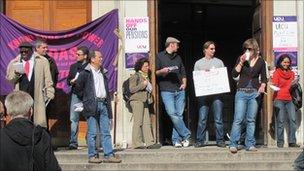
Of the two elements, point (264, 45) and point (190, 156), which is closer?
point (190, 156)

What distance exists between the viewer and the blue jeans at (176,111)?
11.4 meters

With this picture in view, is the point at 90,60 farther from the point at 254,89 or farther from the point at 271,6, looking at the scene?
the point at 271,6

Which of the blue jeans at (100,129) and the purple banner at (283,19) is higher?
the purple banner at (283,19)

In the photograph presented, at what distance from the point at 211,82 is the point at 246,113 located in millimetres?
1021

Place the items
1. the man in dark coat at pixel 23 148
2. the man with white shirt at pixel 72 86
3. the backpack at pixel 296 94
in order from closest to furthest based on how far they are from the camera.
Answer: the man in dark coat at pixel 23 148
the man with white shirt at pixel 72 86
the backpack at pixel 296 94

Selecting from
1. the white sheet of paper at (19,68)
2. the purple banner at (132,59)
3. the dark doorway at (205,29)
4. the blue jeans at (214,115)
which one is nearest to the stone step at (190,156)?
the blue jeans at (214,115)

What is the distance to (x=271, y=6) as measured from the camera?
1227cm

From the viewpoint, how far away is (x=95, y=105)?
9875 millimetres

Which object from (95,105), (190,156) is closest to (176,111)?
(190,156)

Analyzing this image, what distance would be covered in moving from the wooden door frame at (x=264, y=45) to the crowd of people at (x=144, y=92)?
274 mm

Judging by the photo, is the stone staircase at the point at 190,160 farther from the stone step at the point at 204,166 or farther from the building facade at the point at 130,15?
the building facade at the point at 130,15

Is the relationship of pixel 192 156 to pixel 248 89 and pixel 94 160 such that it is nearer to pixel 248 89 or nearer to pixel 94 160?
pixel 248 89

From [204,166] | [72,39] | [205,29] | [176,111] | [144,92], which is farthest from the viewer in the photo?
[205,29]

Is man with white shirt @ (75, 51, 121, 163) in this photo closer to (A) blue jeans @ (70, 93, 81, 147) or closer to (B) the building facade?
(A) blue jeans @ (70, 93, 81, 147)
